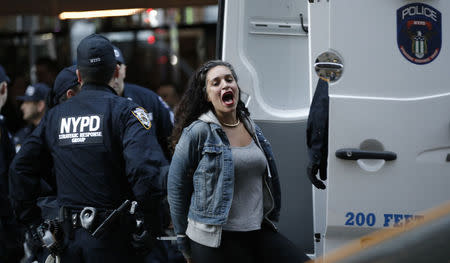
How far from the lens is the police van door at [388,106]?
3.78 meters

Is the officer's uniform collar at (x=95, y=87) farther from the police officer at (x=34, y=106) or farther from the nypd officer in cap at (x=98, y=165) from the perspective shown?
the police officer at (x=34, y=106)

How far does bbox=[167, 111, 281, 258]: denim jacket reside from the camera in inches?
140

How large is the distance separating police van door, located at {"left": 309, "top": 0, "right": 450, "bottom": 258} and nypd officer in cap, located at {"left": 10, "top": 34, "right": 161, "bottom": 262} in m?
0.91

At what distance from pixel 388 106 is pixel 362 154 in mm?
260

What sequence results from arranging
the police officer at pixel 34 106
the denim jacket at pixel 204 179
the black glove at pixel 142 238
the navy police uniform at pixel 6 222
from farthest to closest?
the police officer at pixel 34 106
the navy police uniform at pixel 6 222
the black glove at pixel 142 238
the denim jacket at pixel 204 179

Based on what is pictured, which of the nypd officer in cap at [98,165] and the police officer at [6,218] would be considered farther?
the police officer at [6,218]

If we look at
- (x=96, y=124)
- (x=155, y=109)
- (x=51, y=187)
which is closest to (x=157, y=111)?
(x=155, y=109)

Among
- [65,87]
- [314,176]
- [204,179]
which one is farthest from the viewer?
[65,87]

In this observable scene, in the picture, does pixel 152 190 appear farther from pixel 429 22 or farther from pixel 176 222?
pixel 429 22

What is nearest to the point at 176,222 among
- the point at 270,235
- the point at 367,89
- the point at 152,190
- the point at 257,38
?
the point at 152,190

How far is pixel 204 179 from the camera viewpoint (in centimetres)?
361

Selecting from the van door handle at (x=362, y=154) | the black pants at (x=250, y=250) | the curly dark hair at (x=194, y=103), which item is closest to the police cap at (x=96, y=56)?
the curly dark hair at (x=194, y=103)

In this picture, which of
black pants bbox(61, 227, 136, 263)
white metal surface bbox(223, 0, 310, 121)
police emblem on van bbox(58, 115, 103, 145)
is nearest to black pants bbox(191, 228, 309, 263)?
black pants bbox(61, 227, 136, 263)

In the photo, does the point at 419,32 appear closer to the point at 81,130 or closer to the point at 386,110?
the point at 386,110
